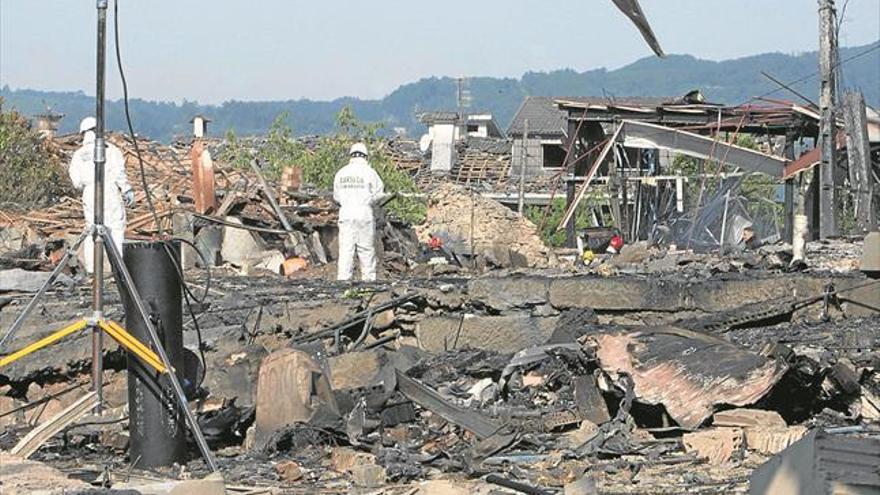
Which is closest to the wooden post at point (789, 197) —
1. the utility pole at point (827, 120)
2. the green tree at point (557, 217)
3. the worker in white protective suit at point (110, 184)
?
the utility pole at point (827, 120)

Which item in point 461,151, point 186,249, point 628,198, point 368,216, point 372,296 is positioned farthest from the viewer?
point 461,151

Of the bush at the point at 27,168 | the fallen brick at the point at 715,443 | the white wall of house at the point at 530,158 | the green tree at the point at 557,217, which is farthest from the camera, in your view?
the white wall of house at the point at 530,158

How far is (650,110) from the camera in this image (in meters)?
29.7

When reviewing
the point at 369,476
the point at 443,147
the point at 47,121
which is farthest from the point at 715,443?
the point at 443,147

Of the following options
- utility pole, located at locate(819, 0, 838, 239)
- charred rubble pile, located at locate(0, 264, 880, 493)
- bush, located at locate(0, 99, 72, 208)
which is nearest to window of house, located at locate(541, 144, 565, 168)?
bush, located at locate(0, 99, 72, 208)

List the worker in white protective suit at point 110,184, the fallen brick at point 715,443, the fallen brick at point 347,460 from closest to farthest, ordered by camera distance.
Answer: the fallen brick at point 715,443 → the fallen brick at point 347,460 → the worker in white protective suit at point 110,184

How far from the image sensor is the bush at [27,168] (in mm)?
29891

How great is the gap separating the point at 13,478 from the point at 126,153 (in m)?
20.7

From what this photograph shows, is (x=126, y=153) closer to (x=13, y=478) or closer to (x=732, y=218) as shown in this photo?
(x=732, y=218)

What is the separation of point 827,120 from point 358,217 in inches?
472

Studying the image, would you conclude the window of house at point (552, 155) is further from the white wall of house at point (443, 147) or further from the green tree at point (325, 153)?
the green tree at point (325, 153)

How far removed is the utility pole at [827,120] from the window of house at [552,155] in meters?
41.6

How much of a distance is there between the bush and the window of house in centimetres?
3768

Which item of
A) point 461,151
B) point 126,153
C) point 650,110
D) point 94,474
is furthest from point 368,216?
point 461,151
